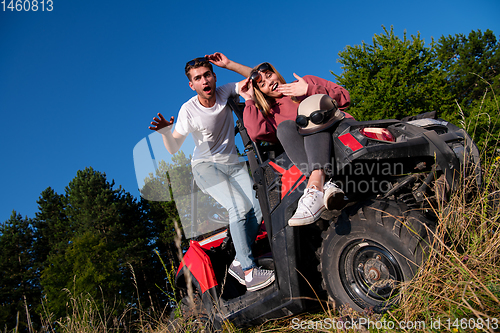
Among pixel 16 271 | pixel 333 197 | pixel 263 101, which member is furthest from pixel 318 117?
pixel 16 271

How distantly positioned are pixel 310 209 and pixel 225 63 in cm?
222

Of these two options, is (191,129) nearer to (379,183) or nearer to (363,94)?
(379,183)

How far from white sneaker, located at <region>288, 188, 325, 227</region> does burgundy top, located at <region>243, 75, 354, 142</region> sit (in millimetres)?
845

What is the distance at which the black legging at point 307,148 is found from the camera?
2061 millimetres

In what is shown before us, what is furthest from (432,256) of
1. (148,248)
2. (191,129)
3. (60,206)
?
(60,206)

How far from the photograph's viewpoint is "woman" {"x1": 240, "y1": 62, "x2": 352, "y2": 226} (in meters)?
1.98

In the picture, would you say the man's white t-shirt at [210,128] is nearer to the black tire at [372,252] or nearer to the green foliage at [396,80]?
the black tire at [372,252]

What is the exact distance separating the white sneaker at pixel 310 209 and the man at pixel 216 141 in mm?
1069

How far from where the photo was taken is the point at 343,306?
6.59 feet

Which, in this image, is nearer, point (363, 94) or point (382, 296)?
point (382, 296)

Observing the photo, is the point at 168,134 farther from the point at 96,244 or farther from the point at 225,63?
the point at 96,244

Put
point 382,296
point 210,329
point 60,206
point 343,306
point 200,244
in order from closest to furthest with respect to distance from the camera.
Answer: point 382,296 → point 343,306 → point 210,329 → point 200,244 → point 60,206

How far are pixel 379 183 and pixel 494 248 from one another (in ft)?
2.36

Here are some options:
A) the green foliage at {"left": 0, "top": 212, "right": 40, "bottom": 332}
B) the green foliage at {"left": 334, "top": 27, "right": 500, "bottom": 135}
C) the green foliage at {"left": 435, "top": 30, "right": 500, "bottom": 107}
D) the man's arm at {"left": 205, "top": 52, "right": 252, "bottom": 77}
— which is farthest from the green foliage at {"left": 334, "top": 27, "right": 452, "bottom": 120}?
the green foliage at {"left": 0, "top": 212, "right": 40, "bottom": 332}
